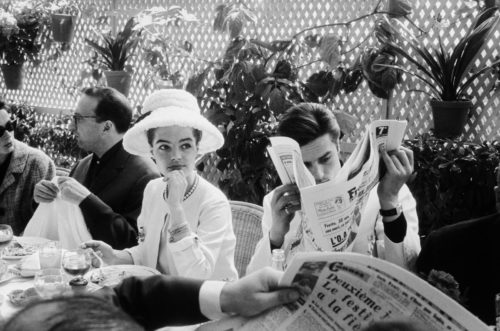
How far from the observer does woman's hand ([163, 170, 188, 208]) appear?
2.18 metres

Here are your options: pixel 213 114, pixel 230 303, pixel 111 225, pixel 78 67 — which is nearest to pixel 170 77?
pixel 213 114

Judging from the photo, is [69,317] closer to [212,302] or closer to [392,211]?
[212,302]

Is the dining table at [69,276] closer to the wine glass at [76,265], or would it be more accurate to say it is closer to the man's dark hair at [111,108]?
the wine glass at [76,265]

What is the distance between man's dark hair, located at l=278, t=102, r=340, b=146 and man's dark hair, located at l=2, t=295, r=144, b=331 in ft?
4.93

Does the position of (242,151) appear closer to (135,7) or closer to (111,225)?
(111,225)

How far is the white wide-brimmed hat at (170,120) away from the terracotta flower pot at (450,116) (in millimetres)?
1963

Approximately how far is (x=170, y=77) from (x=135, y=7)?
128 cm

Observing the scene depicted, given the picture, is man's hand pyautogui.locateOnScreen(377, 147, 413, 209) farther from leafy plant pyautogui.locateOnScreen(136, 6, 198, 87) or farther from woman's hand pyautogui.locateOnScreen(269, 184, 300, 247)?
leafy plant pyautogui.locateOnScreen(136, 6, 198, 87)

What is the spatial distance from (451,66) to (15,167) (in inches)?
106

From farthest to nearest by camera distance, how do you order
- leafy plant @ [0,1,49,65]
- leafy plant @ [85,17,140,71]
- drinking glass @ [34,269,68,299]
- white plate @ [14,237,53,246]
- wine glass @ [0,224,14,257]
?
leafy plant @ [0,1,49,65] → leafy plant @ [85,17,140,71] → white plate @ [14,237,53,246] → wine glass @ [0,224,14,257] → drinking glass @ [34,269,68,299]

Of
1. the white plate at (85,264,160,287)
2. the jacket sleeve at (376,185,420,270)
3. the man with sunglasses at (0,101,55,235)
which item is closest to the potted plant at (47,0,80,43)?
the man with sunglasses at (0,101,55,235)

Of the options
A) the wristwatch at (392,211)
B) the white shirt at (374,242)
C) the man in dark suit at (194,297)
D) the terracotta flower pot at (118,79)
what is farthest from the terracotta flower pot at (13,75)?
the man in dark suit at (194,297)

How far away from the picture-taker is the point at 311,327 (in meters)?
0.87

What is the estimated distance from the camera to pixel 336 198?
1491 millimetres
